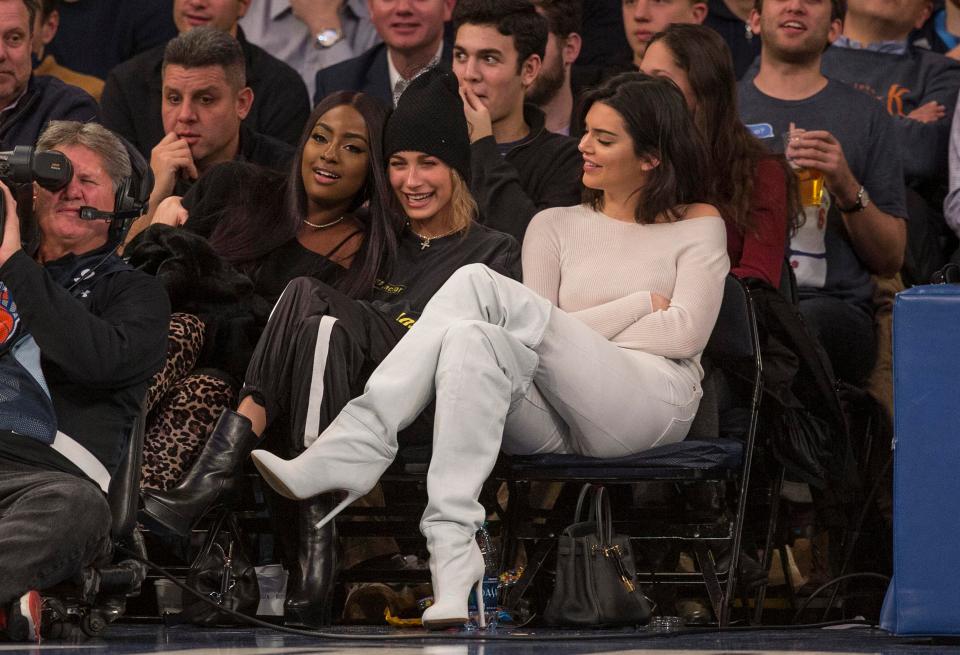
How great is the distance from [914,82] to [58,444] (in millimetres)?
3313

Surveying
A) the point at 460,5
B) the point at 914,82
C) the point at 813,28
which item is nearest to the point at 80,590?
the point at 460,5

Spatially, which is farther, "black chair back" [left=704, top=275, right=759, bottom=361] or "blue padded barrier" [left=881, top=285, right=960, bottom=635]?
"black chair back" [left=704, top=275, right=759, bottom=361]

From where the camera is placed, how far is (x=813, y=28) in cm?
506

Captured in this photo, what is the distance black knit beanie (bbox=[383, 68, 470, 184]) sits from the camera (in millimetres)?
4352

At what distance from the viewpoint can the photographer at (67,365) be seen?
3.13 m

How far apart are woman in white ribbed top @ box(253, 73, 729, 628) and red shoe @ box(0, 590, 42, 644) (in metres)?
0.61

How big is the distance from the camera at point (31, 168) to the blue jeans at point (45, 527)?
0.51 metres

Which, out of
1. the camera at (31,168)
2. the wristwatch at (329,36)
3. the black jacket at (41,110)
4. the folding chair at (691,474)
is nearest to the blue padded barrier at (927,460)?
the folding chair at (691,474)

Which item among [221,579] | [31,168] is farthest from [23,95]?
[221,579]

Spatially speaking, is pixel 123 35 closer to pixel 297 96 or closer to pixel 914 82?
pixel 297 96

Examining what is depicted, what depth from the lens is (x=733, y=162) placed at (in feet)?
14.5

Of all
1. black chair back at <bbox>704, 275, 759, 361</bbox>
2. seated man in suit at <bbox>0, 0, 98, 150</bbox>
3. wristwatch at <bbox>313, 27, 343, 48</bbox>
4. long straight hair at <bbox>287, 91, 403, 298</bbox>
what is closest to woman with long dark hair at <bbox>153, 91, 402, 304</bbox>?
long straight hair at <bbox>287, 91, 403, 298</bbox>

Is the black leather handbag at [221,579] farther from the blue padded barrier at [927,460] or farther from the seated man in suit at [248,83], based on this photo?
the seated man in suit at [248,83]

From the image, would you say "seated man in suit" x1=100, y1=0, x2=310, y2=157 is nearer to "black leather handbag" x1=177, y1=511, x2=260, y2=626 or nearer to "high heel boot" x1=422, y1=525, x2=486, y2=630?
"black leather handbag" x1=177, y1=511, x2=260, y2=626
